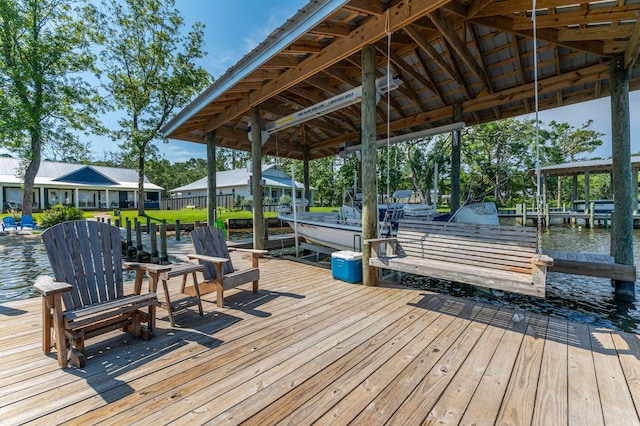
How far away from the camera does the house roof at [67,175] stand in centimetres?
2278

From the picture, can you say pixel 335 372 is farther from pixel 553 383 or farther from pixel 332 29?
pixel 332 29

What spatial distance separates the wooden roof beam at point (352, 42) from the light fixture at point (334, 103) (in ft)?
2.19

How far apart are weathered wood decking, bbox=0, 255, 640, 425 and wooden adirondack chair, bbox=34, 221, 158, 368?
0.19 m

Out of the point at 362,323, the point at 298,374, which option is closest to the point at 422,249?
the point at 362,323

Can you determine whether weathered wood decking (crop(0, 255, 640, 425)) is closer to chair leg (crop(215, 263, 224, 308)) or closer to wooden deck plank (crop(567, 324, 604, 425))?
wooden deck plank (crop(567, 324, 604, 425))

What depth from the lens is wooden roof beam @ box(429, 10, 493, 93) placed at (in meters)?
4.04

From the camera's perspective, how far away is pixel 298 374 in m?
2.13

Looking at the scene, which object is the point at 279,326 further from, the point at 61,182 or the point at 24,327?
the point at 61,182

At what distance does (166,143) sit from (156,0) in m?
8.51

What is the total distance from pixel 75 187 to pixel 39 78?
43.2 ft

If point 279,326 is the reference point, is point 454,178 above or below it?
above

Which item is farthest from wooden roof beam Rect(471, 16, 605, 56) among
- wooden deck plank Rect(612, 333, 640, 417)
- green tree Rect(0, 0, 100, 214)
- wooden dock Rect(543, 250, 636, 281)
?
green tree Rect(0, 0, 100, 214)

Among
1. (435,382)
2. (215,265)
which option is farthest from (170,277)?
(435,382)

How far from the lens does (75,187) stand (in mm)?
23969
